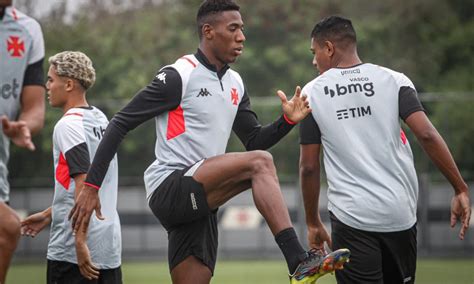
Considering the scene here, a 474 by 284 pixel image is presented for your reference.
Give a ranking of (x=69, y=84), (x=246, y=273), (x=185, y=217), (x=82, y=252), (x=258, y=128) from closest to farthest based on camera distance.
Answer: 1. (x=82, y=252)
2. (x=185, y=217)
3. (x=69, y=84)
4. (x=258, y=128)
5. (x=246, y=273)

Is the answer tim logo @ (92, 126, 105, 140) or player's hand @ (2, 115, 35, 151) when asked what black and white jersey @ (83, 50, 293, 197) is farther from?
player's hand @ (2, 115, 35, 151)

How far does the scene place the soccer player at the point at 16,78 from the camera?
5852 millimetres

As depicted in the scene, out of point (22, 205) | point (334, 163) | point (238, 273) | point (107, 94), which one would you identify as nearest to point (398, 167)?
point (334, 163)

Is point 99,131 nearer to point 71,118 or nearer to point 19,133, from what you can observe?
point 71,118

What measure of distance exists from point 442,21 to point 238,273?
1917 cm

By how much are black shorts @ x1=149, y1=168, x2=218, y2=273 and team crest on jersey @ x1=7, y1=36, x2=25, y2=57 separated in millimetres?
1383

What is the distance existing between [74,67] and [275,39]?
26.1 meters

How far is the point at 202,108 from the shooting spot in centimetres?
653

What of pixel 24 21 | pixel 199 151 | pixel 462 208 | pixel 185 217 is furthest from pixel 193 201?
pixel 462 208

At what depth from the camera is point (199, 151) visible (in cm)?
657

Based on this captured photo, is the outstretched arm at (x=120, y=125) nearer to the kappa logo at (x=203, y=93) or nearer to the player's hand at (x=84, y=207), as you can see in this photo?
the player's hand at (x=84, y=207)

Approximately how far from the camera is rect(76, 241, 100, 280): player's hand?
638 centimetres

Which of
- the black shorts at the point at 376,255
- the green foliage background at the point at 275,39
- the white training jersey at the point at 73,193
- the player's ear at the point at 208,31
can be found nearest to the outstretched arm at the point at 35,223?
the white training jersey at the point at 73,193

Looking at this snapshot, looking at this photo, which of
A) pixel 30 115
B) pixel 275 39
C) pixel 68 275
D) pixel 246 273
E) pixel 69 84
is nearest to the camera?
pixel 30 115
